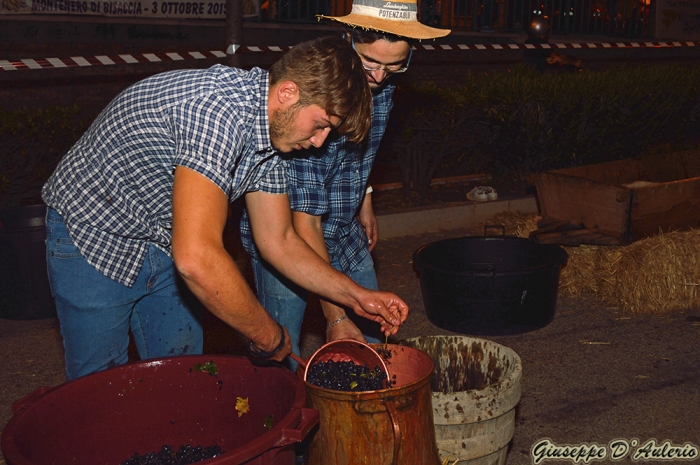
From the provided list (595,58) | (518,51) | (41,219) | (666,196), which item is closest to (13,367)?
(41,219)

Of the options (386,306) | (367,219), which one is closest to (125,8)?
(367,219)

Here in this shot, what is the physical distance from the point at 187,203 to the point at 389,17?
5.21 feet

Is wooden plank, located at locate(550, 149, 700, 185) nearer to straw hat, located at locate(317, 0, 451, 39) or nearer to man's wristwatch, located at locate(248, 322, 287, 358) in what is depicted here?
straw hat, located at locate(317, 0, 451, 39)

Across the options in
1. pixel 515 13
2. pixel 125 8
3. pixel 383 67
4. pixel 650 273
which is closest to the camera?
pixel 383 67

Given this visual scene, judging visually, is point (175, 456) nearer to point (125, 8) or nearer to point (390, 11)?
point (390, 11)

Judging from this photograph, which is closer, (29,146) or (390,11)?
(390,11)

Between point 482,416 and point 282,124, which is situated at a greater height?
point 282,124

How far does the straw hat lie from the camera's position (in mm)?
3373

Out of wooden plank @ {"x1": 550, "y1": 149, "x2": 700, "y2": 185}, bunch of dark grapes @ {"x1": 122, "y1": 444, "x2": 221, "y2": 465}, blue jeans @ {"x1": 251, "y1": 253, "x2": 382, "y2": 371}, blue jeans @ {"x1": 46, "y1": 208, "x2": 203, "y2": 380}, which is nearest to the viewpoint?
bunch of dark grapes @ {"x1": 122, "y1": 444, "x2": 221, "y2": 465}

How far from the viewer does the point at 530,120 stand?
30.0ft

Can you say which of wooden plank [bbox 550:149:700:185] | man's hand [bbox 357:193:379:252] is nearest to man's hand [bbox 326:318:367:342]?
man's hand [bbox 357:193:379:252]

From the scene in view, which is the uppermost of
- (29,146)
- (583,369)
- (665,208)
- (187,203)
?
(187,203)

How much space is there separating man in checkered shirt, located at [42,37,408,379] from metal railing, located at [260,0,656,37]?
32.1ft

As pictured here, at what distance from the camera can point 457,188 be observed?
389 inches
